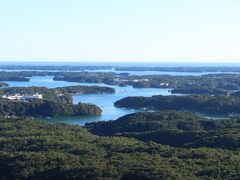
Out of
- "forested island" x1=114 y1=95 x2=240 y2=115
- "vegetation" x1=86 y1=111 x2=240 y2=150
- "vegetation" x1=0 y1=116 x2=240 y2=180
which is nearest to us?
"vegetation" x1=0 y1=116 x2=240 y2=180

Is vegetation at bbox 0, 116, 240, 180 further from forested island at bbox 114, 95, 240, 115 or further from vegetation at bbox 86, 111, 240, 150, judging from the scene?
forested island at bbox 114, 95, 240, 115

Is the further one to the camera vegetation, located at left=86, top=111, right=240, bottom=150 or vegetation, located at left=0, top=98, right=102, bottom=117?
vegetation, located at left=0, top=98, right=102, bottom=117

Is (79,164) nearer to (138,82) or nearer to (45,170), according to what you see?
(45,170)

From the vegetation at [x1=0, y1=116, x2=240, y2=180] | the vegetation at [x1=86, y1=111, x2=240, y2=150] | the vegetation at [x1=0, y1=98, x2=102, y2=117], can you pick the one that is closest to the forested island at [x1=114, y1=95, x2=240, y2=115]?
the vegetation at [x1=0, y1=98, x2=102, y2=117]

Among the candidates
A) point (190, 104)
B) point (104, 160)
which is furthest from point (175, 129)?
point (190, 104)

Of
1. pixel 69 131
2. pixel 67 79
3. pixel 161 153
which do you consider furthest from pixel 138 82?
pixel 161 153

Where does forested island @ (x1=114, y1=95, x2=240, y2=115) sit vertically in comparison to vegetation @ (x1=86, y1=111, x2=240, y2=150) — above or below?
below

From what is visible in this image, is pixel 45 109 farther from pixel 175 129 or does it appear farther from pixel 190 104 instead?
pixel 175 129

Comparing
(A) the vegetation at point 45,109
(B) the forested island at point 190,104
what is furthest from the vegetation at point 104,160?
(B) the forested island at point 190,104
